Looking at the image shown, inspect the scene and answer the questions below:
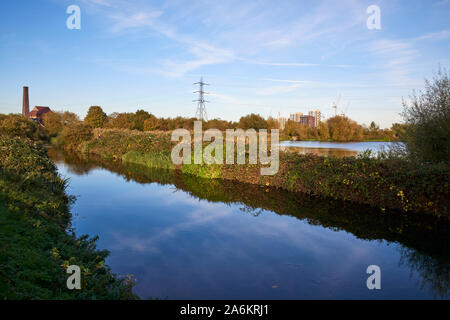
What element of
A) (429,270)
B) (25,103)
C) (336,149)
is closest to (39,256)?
(429,270)

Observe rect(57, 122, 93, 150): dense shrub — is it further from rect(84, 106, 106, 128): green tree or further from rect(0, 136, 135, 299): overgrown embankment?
rect(0, 136, 135, 299): overgrown embankment

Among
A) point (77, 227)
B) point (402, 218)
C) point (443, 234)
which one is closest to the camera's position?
point (443, 234)

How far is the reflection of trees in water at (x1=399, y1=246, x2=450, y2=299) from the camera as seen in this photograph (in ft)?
15.5

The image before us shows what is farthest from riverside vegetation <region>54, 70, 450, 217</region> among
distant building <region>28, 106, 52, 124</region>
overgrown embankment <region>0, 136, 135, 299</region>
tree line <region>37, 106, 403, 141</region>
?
distant building <region>28, 106, 52, 124</region>

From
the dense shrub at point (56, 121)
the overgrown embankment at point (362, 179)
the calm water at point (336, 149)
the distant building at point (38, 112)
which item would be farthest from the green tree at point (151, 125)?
the distant building at point (38, 112)

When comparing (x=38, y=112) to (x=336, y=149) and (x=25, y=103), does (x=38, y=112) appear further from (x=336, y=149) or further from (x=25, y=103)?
(x=336, y=149)

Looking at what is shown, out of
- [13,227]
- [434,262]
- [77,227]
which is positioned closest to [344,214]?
[434,262]

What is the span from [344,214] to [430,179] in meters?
2.64

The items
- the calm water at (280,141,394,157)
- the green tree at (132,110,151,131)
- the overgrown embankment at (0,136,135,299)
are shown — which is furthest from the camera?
the green tree at (132,110,151,131)

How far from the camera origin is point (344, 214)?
29.6 ft

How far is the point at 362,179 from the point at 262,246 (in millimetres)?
5189

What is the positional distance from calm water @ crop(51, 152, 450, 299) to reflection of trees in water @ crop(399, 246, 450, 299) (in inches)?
0.7

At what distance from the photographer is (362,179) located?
32.4 ft
